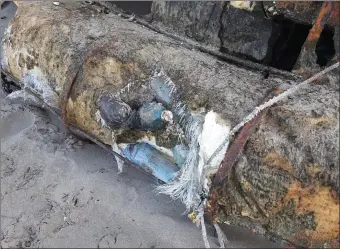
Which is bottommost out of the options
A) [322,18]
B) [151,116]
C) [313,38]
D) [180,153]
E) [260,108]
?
[180,153]

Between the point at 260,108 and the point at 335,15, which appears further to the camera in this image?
the point at 335,15

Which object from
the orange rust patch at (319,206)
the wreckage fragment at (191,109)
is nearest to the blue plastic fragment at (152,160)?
the wreckage fragment at (191,109)

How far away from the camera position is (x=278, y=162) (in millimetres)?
2021

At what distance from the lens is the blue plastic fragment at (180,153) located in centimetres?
235

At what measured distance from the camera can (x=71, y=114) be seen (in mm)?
2658

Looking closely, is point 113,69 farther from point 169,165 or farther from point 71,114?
point 169,165

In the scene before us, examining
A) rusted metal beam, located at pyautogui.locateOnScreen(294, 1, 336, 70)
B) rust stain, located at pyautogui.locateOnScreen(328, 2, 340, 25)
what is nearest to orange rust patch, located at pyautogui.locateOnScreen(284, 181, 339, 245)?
rusted metal beam, located at pyautogui.locateOnScreen(294, 1, 336, 70)

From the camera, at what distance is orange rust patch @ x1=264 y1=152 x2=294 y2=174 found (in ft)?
6.56

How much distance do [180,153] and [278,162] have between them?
1.81 ft

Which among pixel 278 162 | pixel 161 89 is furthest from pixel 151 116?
pixel 278 162

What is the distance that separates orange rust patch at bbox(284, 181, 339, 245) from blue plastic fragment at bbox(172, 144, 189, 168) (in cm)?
58

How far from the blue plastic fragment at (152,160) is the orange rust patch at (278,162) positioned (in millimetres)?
548

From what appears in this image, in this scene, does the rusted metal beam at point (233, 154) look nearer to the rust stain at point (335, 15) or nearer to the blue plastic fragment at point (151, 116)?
the blue plastic fragment at point (151, 116)

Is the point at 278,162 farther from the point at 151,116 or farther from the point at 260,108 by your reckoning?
the point at 151,116
